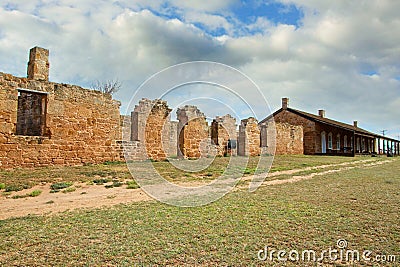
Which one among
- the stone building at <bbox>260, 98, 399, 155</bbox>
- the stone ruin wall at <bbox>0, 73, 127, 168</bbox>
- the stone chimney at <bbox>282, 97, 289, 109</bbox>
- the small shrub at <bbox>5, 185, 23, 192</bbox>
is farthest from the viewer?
the stone chimney at <bbox>282, 97, 289, 109</bbox>

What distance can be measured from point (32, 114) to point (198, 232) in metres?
11.4

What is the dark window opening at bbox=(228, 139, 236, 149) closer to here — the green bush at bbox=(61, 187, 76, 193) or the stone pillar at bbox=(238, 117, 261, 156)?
the stone pillar at bbox=(238, 117, 261, 156)

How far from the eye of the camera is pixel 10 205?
6285 mm

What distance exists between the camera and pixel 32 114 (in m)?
13.0

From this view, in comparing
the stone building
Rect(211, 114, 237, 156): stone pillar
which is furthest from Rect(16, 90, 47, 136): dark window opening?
the stone building

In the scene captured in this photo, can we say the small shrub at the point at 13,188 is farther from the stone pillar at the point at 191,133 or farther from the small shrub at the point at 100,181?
the stone pillar at the point at 191,133

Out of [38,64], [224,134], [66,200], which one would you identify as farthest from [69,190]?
[224,134]

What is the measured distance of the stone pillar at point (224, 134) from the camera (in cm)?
2078

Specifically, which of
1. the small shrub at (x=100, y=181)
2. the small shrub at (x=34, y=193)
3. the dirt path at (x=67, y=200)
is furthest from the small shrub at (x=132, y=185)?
the small shrub at (x=34, y=193)

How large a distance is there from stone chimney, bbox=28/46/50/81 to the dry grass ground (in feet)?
28.9

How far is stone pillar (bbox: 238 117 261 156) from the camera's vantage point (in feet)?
77.4

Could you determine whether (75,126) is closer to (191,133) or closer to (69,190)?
(69,190)

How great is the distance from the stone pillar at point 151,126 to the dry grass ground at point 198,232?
31.5 ft

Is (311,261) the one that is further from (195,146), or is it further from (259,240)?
(195,146)
